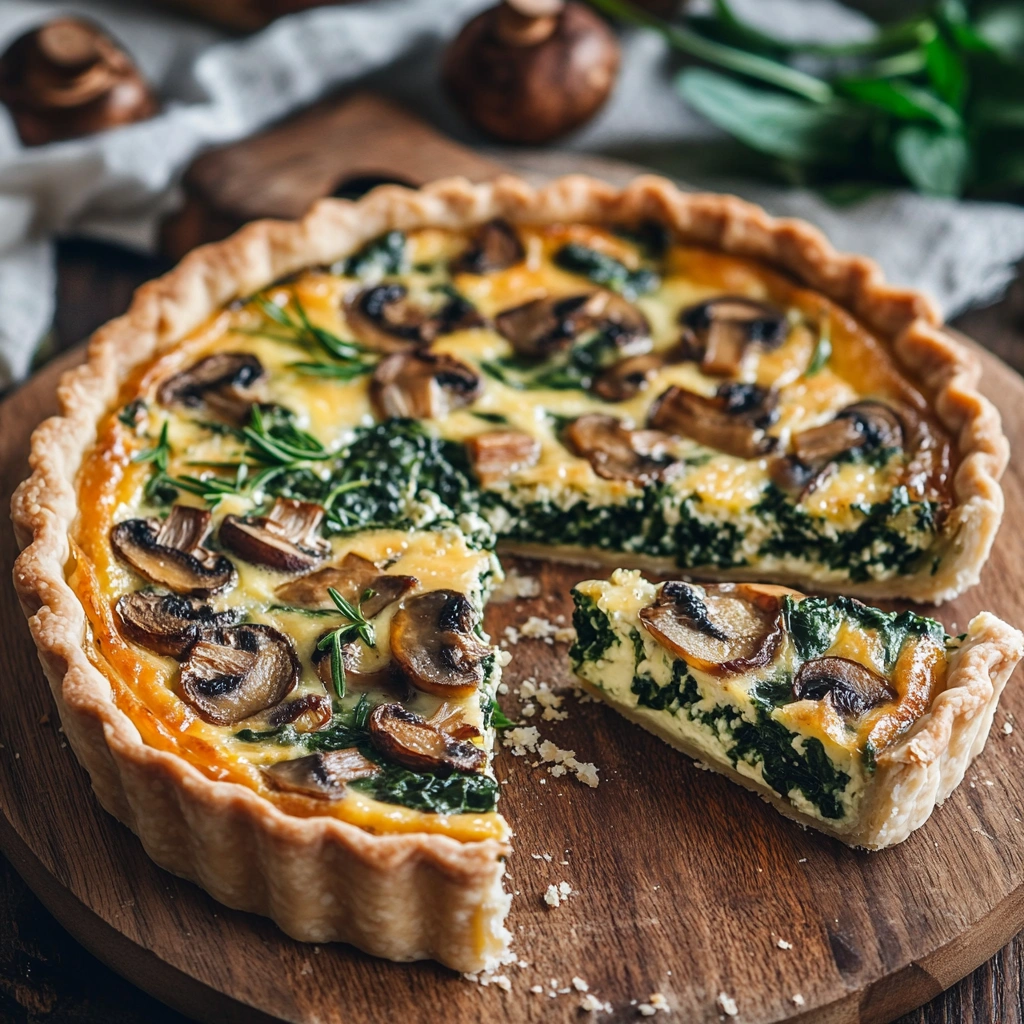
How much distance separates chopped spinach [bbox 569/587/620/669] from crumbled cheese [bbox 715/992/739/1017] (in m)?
1.14

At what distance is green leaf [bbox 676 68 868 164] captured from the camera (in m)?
6.08

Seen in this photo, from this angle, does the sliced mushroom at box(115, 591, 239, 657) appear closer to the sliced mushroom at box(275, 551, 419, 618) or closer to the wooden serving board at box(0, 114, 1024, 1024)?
the sliced mushroom at box(275, 551, 419, 618)

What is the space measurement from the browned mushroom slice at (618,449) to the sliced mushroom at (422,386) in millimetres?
414

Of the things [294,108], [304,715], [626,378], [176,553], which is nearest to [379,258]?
[626,378]

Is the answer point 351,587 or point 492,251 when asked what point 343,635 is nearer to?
point 351,587

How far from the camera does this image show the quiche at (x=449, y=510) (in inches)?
139

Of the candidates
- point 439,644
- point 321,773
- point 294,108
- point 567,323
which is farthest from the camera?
point 294,108

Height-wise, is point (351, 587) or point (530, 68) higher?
point (530, 68)

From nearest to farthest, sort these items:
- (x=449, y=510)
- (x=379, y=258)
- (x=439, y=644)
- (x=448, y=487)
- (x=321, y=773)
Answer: (x=321, y=773), (x=439, y=644), (x=449, y=510), (x=448, y=487), (x=379, y=258)

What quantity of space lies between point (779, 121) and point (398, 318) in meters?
2.25

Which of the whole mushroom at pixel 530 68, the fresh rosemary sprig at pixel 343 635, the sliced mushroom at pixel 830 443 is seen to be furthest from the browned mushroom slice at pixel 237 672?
the whole mushroom at pixel 530 68

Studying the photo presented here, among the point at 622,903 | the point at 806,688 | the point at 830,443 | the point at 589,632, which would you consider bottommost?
the point at 622,903

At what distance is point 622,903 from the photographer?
3.64m

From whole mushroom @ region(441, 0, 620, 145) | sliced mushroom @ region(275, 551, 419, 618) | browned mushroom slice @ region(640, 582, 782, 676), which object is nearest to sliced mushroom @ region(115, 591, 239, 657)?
sliced mushroom @ region(275, 551, 419, 618)
